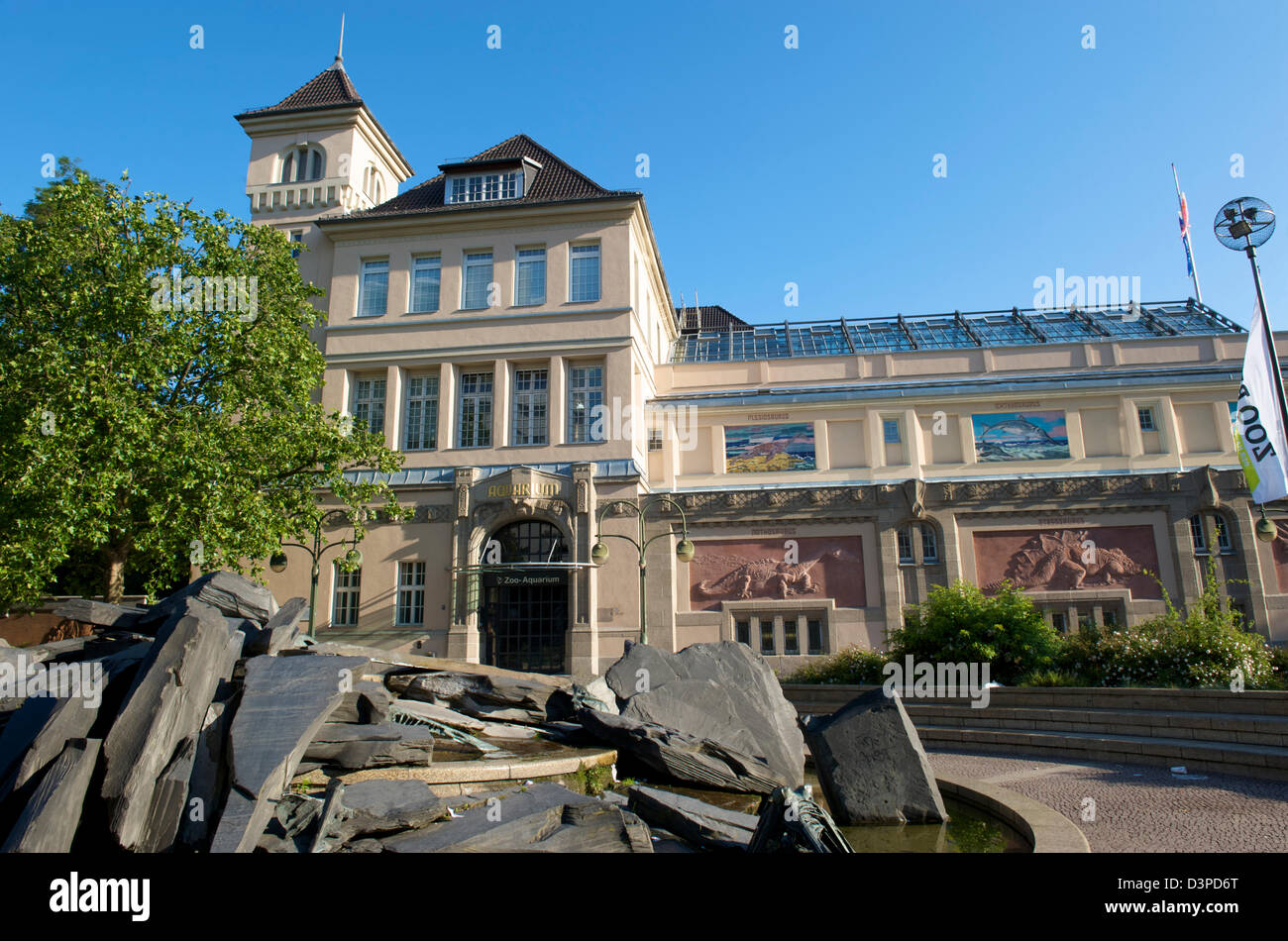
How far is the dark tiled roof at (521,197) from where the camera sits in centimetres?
3111

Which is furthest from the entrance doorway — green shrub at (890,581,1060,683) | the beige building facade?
green shrub at (890,581,1060,683)

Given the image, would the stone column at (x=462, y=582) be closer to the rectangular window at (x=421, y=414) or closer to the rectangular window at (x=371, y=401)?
the rectangular window at (x=421, y=414)

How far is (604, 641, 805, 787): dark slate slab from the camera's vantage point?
9852mm

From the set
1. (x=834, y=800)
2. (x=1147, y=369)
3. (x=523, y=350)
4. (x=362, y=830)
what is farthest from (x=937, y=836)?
(x=1147, y=369)

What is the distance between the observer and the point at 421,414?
30.8 metres

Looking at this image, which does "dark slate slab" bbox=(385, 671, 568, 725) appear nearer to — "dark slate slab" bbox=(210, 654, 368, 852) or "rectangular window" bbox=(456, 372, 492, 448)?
"dark slate slab" bbox=(210, 654, 368, 852)

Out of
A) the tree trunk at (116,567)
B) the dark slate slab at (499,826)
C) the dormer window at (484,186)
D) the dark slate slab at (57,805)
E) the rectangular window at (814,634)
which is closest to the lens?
the dark slate slab at (57,805)

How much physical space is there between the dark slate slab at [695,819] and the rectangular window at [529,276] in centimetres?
2540

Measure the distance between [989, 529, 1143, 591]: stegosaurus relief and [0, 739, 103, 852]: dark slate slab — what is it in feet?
94.2

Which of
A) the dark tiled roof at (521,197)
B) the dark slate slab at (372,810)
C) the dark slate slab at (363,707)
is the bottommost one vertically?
the dark slate slab at (372,810)

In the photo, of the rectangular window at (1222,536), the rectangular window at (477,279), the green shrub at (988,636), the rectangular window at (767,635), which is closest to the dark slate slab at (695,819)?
the green shrub at (988,636)

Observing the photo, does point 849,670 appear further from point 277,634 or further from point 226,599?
point 277,634

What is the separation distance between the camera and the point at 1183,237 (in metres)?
42.9
